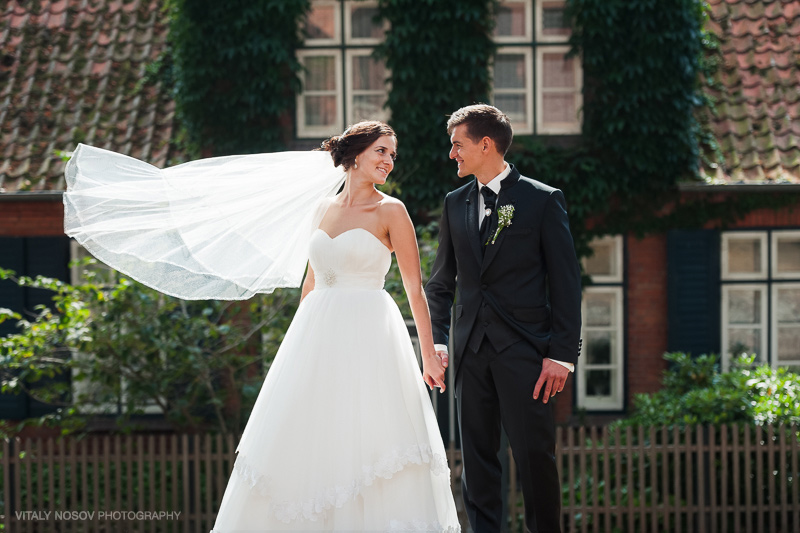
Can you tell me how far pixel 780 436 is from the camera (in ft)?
19.6

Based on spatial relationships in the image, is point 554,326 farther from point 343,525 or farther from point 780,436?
point 780,436

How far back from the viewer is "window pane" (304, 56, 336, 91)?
9.12 metres

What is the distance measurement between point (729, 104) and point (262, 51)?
523cm

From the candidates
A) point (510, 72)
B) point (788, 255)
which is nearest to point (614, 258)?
point (788, 255)

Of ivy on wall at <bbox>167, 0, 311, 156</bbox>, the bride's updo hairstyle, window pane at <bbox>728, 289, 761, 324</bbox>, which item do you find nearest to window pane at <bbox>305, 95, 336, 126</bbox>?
ivy on wall at <bbox>167, 0, 311, 156</bbox>

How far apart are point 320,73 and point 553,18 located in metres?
2.70

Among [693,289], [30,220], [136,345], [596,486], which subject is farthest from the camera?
[30,220]

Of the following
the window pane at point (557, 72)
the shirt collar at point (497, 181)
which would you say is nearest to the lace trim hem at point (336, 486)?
the shirt collar at point (497, 181)

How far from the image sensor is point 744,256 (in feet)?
29.6

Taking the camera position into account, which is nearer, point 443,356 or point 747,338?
point 443,356

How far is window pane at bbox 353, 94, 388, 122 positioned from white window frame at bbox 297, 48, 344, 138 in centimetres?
18

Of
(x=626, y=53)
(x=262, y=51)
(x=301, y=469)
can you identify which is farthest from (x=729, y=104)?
(x=301, y=469)

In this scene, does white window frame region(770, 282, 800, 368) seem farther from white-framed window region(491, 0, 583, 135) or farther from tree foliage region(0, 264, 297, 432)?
tree foliage region(0, 264, 297, 432)

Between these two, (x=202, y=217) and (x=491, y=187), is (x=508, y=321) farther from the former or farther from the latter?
(x=202, y=217)
